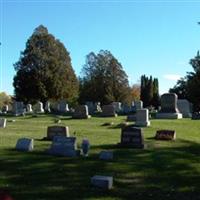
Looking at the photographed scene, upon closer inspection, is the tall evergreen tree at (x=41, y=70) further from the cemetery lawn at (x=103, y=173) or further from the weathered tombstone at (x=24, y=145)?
the weathered tombstone at (x=24, y=145)

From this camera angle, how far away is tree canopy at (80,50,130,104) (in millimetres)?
92875

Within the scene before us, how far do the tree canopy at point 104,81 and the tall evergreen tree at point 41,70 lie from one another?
23.3 m

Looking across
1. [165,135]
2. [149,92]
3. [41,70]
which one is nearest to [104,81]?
[149,92]

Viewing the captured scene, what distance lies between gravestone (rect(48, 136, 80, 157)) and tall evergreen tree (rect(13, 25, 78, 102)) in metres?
52.4

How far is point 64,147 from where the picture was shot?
48.9 ft

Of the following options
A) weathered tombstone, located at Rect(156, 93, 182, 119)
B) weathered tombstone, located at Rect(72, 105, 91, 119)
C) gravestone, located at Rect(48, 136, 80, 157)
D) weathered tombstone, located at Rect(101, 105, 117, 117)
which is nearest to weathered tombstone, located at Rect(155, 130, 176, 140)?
gravestone, located at Rect(48, 136, 80, 157)

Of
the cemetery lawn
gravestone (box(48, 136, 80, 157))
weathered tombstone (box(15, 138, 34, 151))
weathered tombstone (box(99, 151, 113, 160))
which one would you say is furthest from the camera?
weathered tombstone (box(15, 138, 34, 151))

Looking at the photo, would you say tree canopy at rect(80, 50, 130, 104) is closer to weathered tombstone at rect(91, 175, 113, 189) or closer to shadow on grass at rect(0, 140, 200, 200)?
shadow on grass at rect(0, 140, 200, 200)

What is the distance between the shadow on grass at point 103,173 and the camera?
420 inches

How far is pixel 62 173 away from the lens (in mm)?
12328

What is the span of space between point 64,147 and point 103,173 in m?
2.70

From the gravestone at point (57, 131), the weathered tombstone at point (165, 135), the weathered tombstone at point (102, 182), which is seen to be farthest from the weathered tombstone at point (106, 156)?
the weathered tombstone at point (165, 135)

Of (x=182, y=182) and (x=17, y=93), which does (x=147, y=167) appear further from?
(x=17, y=93)

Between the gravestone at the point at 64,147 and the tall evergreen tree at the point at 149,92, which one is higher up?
the tall evergreen tree at the point at 149,92
